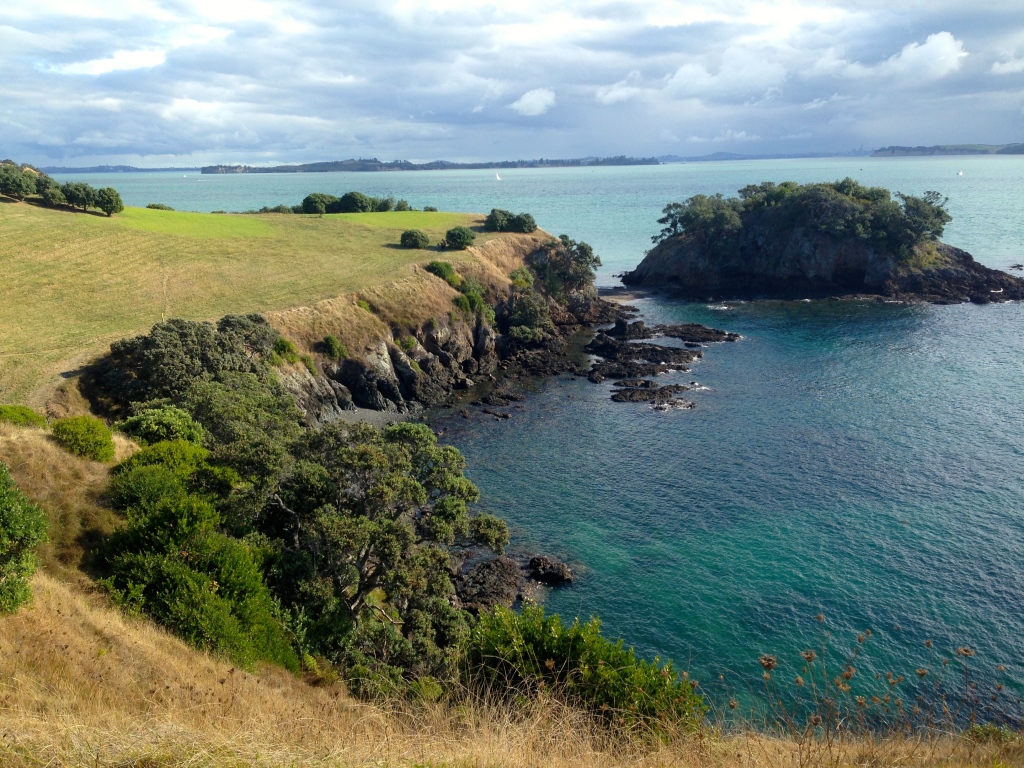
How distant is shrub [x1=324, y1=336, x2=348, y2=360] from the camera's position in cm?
5722

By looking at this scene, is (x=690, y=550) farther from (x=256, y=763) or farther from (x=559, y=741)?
(x=256, y=763)

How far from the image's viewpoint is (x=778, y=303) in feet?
315

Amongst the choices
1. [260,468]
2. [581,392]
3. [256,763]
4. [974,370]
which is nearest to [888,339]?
[974,370]

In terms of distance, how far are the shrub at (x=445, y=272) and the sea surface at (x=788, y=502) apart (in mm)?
18866

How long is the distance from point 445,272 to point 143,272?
30621mm

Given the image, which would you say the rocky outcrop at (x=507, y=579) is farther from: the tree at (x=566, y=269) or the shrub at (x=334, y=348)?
the tree at (x=566, y=269)

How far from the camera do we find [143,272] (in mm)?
63031

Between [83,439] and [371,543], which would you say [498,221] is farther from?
[371,543]

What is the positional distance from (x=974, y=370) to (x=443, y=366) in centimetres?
5010

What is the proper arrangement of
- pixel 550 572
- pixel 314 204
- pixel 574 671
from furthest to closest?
1. pixel 314 204
2. pixel 550 572
3. pixel 574 671

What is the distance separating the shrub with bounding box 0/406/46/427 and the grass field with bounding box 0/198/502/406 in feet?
32.6

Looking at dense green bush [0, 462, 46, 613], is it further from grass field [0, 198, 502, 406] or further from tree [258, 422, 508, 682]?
grass field [0, 198, 502, 406]

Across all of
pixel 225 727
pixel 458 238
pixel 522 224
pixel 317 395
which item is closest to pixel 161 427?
pixel 225 727

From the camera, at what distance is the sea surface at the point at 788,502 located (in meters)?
29.3
